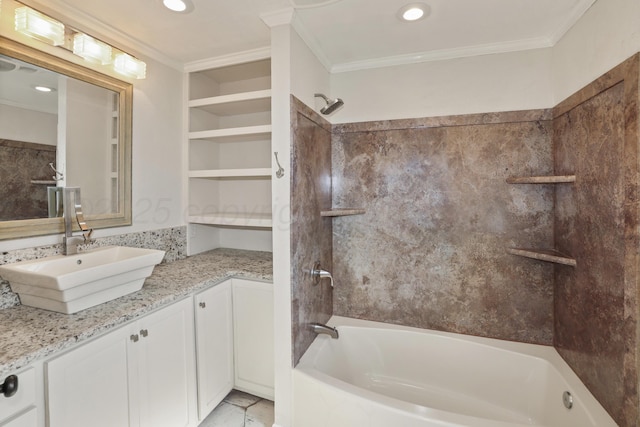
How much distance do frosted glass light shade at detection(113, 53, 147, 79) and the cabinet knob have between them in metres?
1.72

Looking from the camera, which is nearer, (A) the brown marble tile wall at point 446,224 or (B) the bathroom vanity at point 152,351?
(B) the bathroom vanity at point 152,351

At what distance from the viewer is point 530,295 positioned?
196cm

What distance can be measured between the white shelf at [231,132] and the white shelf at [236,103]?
0.68 feet

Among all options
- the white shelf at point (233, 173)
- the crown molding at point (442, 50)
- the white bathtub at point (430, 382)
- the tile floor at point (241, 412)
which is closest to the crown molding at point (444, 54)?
the crown molding at point (442, 50)

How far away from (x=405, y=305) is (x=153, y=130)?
7.54ft

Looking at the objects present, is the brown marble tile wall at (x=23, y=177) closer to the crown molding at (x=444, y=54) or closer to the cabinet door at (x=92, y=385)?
the cabinet door at (x=92, y=385)

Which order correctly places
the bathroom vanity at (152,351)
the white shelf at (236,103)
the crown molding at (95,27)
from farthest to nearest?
the white shelf at (236,103), the crown molding at (95,27), the bathroom vanity at (152,351)

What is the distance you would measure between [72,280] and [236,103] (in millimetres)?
1636

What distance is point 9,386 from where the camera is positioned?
3.05 ft

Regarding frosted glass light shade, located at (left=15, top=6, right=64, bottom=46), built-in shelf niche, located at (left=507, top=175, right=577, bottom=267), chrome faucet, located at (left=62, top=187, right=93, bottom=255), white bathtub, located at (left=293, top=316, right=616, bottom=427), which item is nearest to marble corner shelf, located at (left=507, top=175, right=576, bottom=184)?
built-in shelf niche, located at (left=507, top=175, right=577, bottom=267)

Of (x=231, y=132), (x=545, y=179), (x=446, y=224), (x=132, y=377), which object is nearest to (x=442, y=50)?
(x=545, y=179)

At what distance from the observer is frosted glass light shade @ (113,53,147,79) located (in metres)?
1.82

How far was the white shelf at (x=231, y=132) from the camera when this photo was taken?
2.04m

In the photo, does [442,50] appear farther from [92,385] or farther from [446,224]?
[92,385]
